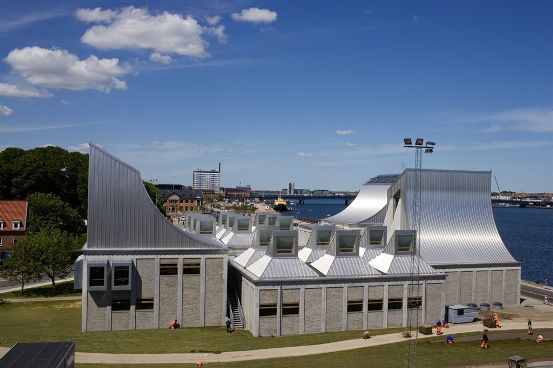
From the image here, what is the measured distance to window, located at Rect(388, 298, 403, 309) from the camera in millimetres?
50531

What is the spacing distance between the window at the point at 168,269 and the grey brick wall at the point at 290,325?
38.2 ft

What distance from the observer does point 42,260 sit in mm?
63875

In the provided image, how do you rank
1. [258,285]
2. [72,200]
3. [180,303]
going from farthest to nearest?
[72,200] → [180,303] → [258,285]

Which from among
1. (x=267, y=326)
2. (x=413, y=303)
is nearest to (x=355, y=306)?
(x=413, y=303)

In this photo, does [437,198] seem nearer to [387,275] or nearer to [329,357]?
[387,275]

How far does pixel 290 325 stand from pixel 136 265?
51.7ft

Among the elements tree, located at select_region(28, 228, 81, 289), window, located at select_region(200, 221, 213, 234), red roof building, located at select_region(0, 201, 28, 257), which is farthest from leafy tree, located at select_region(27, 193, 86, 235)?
window, located at select_region(200, 221, 213, 234)

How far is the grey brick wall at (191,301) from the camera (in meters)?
50.2

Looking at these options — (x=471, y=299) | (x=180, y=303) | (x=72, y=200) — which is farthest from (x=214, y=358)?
(x=72, y=200)

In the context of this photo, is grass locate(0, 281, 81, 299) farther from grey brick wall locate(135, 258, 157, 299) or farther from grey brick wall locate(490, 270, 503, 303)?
grey brick wall locate(490, 270, 503, 303)

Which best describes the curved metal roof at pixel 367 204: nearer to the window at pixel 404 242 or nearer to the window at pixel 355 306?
the window at pixel 404 242

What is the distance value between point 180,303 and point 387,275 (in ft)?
67.4

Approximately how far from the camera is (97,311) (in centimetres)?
4806

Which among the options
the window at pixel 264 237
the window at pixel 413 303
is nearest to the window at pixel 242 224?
the window at pixel 264 237
